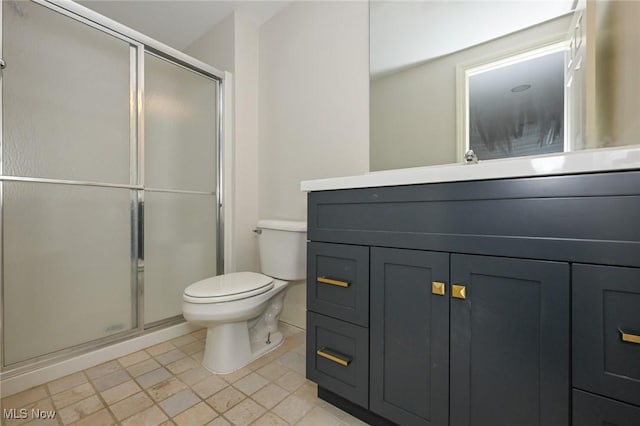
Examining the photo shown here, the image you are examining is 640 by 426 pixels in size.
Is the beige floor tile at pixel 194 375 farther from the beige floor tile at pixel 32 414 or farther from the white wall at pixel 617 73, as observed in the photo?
the white wall at pixel 617 73

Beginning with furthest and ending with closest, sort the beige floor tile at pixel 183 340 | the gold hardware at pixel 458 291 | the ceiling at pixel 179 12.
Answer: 1. the ceiling at pixel 179 12
2. the beige floor tile at pixel 183 340
3. the gold hardware at pixel 458 291

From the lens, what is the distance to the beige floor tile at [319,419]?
1039mm

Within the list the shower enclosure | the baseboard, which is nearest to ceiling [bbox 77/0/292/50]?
the shower enclosure

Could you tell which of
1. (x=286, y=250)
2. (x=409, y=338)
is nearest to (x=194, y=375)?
(x=286, y=250)

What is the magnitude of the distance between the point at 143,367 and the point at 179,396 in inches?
15.1

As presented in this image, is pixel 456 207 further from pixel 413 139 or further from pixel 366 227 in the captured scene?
pixel 413 139

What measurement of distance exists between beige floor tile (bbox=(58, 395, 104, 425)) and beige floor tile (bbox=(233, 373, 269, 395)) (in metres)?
0.55

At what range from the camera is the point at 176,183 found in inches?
74.5

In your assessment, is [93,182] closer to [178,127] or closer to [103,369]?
[178,127]

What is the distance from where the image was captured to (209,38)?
88.3 inches

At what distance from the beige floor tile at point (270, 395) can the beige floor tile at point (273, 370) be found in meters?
0.07

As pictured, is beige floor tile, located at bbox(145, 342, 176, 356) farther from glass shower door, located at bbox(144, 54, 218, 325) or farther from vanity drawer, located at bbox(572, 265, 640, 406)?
vanity drawer, located at bbox(572, 265, 640, 406)

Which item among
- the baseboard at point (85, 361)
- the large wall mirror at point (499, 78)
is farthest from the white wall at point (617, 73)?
the baseboard at point (85, 361)

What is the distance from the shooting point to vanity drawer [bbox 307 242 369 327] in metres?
0.98
